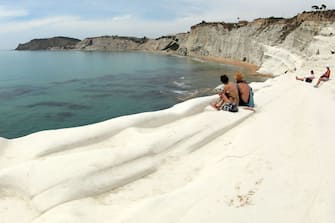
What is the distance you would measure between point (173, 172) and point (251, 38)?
67204 millimetres

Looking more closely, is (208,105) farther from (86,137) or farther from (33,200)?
(33,200)

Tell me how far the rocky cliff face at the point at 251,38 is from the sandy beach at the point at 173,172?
34869 mm

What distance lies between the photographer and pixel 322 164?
6.74m

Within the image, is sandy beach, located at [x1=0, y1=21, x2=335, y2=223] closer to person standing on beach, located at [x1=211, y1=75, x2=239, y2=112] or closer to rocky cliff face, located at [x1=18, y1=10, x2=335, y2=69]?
person standing on beach, located at [x1=211, y1=75, x2=239, y2=112]

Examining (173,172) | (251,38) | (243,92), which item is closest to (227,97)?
(243,92)

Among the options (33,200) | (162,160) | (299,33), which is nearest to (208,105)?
(162,160)

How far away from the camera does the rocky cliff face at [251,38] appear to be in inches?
1825

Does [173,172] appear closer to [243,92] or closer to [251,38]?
[243,92]

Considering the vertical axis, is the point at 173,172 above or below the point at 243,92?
below

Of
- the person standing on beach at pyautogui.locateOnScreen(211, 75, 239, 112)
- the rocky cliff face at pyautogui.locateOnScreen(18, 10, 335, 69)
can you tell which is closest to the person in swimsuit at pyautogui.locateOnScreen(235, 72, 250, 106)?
the person standing on beach at pyautogui.locateOnScreen(211, 75, 239, 112)

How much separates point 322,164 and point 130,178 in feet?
12.3

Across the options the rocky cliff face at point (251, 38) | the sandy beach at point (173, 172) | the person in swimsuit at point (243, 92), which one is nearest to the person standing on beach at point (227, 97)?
the person in swimsuit at point (243, 92)

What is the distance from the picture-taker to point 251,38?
69.8m

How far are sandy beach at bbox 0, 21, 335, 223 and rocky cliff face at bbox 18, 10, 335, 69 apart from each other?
1373 inches
